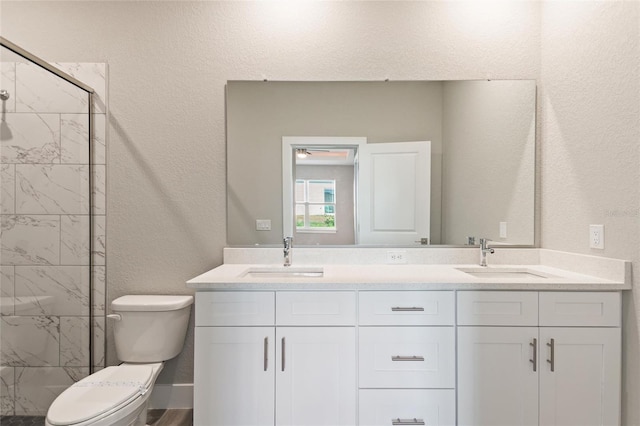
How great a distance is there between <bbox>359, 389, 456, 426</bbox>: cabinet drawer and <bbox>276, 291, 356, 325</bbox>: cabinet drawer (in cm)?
35

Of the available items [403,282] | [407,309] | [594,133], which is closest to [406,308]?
[407,309]

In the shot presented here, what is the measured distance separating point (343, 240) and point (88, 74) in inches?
73.2

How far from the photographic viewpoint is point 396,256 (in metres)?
2.03

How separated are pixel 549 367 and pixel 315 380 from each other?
1.05 meters

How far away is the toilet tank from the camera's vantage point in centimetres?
183

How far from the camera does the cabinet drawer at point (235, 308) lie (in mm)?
1519

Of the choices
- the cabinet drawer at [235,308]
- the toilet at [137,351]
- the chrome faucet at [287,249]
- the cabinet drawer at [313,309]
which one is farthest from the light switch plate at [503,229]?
the toilet at [137,351]

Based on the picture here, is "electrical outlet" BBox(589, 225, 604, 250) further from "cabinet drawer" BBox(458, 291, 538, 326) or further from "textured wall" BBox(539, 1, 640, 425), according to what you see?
"cabinet drawer" BBox(458, 291, 538, 326)

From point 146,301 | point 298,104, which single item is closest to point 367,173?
point 298,104

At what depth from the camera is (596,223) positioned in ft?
5.26

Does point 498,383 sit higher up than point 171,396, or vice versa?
point 498,383

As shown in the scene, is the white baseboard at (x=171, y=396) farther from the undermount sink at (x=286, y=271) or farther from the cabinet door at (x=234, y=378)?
the undermount sink at (x=286, y=271)

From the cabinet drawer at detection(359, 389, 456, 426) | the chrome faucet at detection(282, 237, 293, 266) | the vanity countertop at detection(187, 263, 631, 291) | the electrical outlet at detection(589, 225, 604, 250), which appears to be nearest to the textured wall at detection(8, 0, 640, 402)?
the chrome faucet at detection(282, 237, 293, 266)

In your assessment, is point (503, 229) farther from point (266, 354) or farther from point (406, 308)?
point (266, 354)
